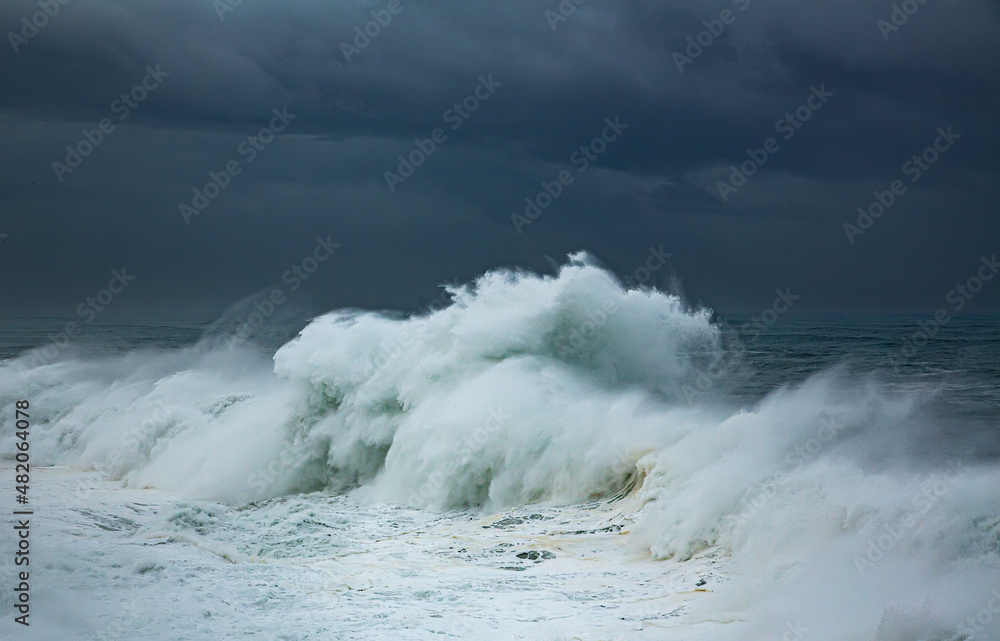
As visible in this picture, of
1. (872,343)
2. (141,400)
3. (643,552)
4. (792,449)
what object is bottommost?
(643,552)

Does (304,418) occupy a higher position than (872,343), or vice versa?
(872,343)

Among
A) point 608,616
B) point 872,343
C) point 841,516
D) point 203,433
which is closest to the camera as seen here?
point 608,616

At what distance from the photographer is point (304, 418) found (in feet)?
60.8

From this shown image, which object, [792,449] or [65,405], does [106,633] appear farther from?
[65,405]

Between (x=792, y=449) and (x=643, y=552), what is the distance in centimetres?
278

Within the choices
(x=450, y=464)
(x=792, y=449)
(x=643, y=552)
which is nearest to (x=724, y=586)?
(x=643, y=552)

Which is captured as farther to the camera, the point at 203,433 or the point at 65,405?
the point at 65,405

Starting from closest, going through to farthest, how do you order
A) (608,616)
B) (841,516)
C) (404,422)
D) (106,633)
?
(106,633) < (608,616) < (841,516) < (404,422)

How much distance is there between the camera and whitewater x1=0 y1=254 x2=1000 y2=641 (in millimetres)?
8125

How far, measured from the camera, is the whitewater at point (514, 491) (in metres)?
8.12

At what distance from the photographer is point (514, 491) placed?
46.9ft

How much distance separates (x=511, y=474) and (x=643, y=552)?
3994mm

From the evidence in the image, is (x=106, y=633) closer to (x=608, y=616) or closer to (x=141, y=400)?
(x=608, y=616)

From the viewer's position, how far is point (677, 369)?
18875 mm
